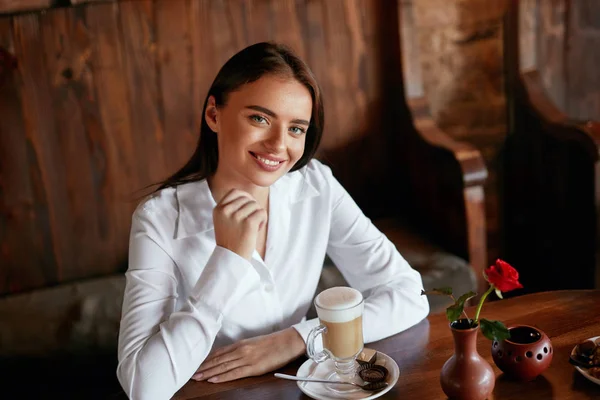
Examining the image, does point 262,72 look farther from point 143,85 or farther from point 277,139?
point 143,85

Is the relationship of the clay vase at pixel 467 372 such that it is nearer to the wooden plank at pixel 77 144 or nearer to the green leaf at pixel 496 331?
the green leaf at pixel 496 331

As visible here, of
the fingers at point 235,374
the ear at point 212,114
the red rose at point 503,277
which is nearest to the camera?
the red rose at point 503,277

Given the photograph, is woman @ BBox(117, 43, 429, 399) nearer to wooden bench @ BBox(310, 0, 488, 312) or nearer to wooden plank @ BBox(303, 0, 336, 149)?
wooden bench @ BBox(310, 0, 488, 312)

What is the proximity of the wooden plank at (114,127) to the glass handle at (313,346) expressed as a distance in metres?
1.37

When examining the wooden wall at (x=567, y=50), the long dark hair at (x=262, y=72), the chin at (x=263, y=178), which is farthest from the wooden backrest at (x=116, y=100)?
the chin at (x=263, y=178)

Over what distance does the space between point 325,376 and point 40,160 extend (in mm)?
1495

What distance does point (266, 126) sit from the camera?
4.59 ft

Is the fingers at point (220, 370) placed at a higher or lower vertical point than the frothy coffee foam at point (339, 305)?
lower

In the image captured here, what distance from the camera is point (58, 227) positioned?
2.30 metres

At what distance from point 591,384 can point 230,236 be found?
2.24 feet

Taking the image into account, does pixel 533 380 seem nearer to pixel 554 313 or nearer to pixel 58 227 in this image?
pixel 554 313

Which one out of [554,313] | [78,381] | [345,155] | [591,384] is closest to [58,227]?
[78,381]

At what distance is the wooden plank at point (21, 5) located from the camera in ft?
6.97

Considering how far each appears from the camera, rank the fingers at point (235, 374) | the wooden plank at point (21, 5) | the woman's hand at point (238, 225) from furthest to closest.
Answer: the wooden plank at point (21, 5)
the woman's hand at point (238, 225)
the fingers at point (235, 374)
